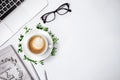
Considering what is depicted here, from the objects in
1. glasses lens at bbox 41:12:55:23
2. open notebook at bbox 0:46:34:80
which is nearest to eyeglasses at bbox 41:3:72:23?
glasses lens at bbox 41:12:55:23

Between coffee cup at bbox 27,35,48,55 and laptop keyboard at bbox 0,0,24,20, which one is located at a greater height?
laptop keyboard at bbox 0,0,24,20

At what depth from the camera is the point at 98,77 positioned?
0.93m

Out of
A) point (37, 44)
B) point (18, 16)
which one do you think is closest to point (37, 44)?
point (37, 44)

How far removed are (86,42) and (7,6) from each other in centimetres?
28

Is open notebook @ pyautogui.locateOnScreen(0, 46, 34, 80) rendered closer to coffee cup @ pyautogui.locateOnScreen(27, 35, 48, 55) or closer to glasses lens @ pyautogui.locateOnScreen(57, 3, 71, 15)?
coffee cup @ pyautogui.locateOnScreen(27, 35, 48, 55)

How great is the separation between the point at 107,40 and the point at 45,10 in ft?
0.75

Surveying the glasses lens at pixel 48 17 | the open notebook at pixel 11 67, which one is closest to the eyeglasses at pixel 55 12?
the glasses lens at pixel 48 17

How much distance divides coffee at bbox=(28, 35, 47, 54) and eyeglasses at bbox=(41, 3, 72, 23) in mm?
62

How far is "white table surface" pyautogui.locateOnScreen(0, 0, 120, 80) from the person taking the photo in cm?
93

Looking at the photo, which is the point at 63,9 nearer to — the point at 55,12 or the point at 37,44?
the point at 55,12

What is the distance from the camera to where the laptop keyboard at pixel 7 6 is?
91cm

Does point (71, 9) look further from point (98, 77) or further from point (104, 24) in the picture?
point (98, 77)

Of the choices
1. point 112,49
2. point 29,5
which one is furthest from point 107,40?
point 29,5

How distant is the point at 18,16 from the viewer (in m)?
0.94
